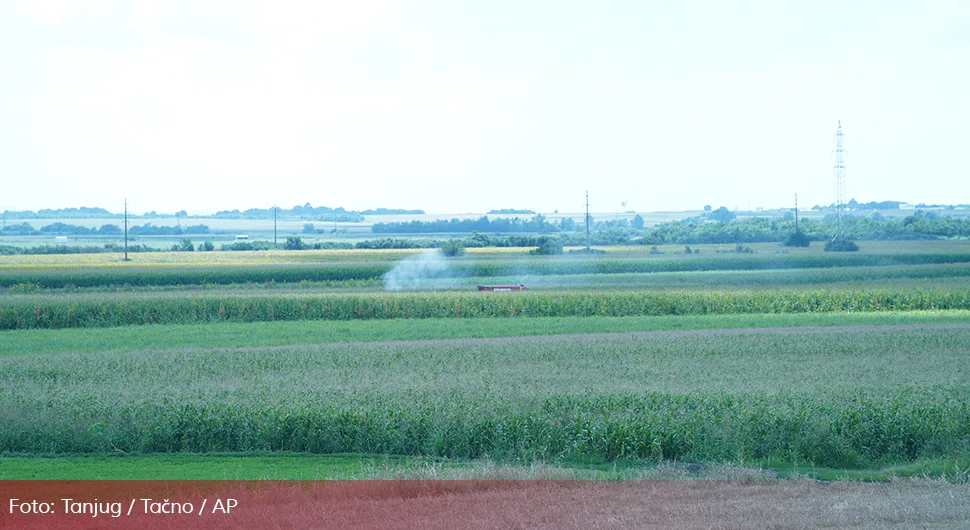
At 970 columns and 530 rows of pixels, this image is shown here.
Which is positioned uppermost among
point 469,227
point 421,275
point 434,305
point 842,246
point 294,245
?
point 469,227

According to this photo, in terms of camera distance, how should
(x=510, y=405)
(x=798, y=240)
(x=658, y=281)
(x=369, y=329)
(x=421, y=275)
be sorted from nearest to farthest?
1. (x=510, y=405)
2. (x=369, y=329)
3. (x=658, y=281)
4. (x=421, y=275)
5. (x=798, y=240)

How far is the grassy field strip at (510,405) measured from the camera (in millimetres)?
16094

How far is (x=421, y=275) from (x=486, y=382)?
44061mm

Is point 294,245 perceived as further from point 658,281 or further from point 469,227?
point 469,227

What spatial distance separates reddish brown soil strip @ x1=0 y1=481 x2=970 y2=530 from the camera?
429 inches

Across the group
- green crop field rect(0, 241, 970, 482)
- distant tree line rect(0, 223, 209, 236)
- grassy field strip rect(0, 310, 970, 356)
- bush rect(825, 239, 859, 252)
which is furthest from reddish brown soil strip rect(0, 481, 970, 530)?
distant tree line rect(0, 223, 209, 236)

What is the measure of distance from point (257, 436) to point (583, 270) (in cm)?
5411

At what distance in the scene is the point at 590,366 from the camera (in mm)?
25828

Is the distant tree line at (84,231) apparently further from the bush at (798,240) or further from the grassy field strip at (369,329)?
the grassy field strip at (369,329)

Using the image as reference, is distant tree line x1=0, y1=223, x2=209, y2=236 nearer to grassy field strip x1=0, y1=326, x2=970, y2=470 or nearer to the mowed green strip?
grassy field strip x1=0, y1=326, x2=970, y2=470

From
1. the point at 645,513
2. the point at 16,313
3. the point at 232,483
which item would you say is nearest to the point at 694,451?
the point at 645,513

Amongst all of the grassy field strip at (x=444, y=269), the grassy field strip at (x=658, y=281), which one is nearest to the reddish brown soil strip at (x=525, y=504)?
the grassy field strip at (x=658, y=281)

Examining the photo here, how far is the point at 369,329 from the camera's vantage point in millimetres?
36812

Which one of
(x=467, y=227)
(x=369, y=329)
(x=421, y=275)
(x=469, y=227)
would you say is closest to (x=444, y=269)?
(x=421, y=275)
